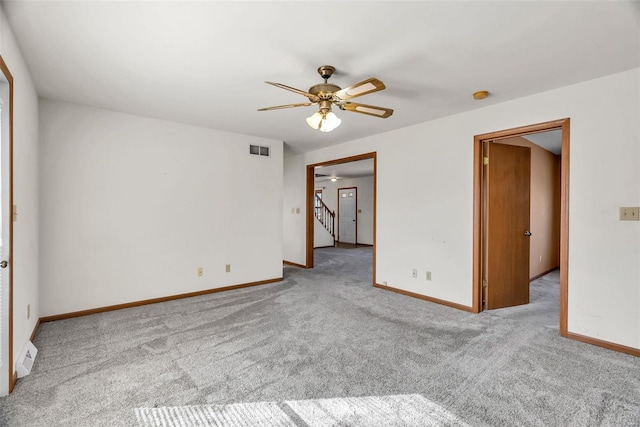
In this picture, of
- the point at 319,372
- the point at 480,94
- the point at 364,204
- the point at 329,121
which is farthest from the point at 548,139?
the point at 364,204

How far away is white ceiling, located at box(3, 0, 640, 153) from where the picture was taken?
186 cm

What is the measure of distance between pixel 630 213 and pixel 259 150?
14.7 feet

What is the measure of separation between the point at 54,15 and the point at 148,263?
2858mm

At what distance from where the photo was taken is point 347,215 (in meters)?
11.2

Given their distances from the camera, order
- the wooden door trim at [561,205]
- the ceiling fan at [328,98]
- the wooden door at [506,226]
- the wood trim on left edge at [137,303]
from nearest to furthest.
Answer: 1. the ceiling fan at [328,98]
2. the wooden door trim at [561,205]
3. the wood trim on left edge at [137,303]
4. the wooden door at [506,226]

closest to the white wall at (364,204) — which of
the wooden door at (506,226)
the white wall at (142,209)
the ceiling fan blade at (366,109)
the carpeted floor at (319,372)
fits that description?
the white wall at (142,209)

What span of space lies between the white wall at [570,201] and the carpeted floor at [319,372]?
1.38 ft

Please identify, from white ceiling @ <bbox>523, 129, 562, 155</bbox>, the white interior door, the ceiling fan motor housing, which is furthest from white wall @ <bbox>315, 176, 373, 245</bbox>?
the ceiling fan motor housing

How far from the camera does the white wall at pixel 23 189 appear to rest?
2172 millimetres

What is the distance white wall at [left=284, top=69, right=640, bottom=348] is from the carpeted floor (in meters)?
0.42

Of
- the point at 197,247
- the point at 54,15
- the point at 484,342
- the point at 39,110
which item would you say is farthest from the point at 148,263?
the point at 484,342

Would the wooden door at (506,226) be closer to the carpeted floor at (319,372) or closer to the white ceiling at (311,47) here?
the carpeted floor at (319,372)

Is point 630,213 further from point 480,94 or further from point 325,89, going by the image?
point 325,89

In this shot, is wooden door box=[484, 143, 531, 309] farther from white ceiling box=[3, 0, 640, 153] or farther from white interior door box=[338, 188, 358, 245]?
white interior door box=[338, 188, 358, 245]
